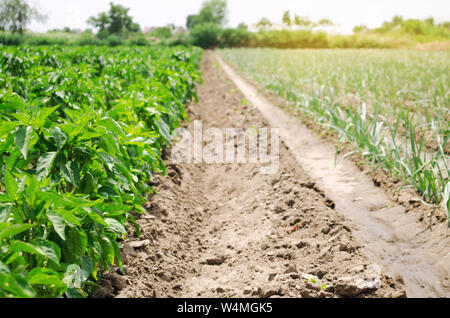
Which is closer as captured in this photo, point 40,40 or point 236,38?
point 40,40

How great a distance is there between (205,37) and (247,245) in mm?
47142

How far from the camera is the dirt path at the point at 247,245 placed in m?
2.55

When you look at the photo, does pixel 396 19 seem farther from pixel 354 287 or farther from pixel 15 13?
pixel 354 287

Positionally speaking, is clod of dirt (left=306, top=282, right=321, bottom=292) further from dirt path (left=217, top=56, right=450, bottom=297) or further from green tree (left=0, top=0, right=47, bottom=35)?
green tree (left=0, top=0, right=47, bottom=35)

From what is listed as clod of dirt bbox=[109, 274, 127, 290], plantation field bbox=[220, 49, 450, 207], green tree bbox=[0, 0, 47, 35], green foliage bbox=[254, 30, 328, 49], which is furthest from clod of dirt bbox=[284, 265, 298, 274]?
green foliage bbox=[254, 30, 328, 49]

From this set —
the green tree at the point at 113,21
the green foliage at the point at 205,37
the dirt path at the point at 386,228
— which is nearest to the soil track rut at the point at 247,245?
the dirt path at the point at 386,228

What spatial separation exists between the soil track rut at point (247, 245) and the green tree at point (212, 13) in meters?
69.6

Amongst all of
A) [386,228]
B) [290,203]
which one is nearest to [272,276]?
[290,203]

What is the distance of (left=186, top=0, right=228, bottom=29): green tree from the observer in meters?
69.5

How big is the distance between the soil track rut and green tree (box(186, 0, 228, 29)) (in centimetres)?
6957

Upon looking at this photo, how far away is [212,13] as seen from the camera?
2835 inches

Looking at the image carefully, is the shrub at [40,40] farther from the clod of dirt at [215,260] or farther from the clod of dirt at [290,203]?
the clod of dirt at [215,260]

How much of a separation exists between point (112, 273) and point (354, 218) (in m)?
2.36
